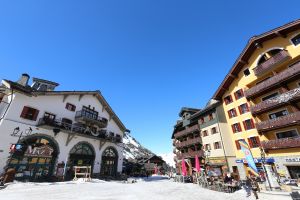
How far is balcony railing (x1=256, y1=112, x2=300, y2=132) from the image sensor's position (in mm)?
18886

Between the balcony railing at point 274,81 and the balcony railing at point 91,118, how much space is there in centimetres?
2543

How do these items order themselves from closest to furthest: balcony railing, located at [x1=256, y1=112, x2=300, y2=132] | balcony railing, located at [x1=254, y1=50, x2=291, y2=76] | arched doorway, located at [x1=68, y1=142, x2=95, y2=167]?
balcony railing, located at [x1=256, y1=112, x2=300, y2=132], balcony railing, located at [x1=254, y1=50, x2=291, y2=76], arched doorway, located at [x1=68, y1=142, x2=95, y2=167]

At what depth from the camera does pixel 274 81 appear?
21484 mm

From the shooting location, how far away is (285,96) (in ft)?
65.7

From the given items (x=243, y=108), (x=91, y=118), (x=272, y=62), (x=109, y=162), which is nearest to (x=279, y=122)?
(x=243, y=108)

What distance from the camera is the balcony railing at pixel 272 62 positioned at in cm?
2062

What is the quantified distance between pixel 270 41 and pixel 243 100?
910 cm

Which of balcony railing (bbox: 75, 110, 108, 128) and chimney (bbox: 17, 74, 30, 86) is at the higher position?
chimney (bbox: 17, 74, 30, 86)

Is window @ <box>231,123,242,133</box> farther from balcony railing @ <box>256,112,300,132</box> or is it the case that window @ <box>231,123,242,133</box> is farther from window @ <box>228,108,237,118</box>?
balcony railing @ <box>256,112,300,132</box>

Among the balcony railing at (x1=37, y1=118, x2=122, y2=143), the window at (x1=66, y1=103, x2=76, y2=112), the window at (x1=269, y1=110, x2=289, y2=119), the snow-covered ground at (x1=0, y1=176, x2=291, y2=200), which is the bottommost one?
the snow-covered ground at (x1=0, y1=176, x2=291, y2=200)

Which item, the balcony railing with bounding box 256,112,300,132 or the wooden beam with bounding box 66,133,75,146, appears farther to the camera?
the wooden beam with bounding box 66,133,75,146

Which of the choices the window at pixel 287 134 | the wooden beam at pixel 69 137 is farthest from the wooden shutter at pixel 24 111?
the window at pixel 287 134

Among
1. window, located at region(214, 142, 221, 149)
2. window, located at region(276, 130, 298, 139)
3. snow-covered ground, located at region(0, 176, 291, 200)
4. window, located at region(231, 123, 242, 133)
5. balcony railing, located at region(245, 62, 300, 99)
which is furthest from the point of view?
window, located at region(214, 142, 221, 149)

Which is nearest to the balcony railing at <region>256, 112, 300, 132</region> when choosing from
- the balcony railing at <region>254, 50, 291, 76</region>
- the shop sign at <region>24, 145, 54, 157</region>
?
the balcony railing at <region>254, 50, 291, 76</region>
